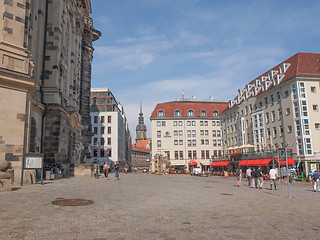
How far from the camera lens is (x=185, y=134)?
76.8 metres

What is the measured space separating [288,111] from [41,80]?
1509 inches

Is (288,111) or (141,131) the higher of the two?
(141,131)

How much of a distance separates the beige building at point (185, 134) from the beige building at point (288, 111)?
16.2 meters

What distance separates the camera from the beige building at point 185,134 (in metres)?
75.4

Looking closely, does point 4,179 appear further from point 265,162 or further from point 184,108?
point 184,108

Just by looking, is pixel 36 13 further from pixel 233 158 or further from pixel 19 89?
pixel 233 158

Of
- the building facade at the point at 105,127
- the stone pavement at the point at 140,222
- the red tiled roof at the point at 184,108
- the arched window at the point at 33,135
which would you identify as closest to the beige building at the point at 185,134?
the red tiled roof at the point at 184,108

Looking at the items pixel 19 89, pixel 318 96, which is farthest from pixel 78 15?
pixel 318 96

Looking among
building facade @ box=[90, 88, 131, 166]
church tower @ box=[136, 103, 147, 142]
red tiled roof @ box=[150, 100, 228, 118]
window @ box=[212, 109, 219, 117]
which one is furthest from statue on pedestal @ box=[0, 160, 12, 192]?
church tower @ box=[136, 103, 147, 142]

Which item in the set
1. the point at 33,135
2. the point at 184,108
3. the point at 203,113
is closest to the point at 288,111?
the point at 203,113

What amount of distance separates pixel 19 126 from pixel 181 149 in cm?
6274

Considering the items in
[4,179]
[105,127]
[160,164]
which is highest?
[105,127]

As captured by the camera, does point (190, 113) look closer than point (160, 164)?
No

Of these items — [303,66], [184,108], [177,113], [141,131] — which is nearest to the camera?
[303,66]
